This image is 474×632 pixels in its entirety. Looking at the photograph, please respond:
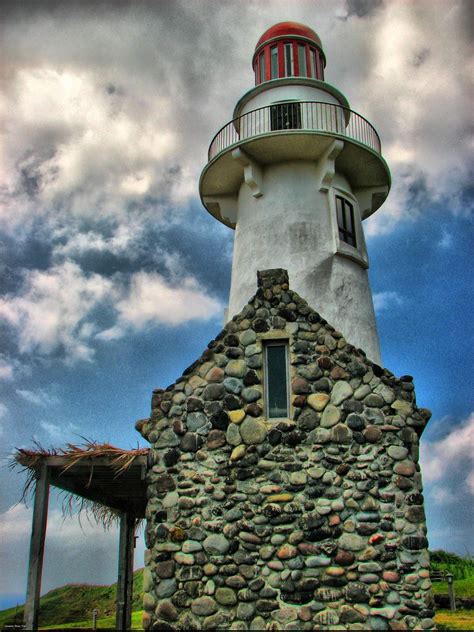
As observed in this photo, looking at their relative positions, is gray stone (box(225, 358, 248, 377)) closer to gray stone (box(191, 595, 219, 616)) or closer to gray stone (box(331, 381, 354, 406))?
gray stone (box(331, 381, 354, 406))

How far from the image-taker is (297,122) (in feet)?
62.0

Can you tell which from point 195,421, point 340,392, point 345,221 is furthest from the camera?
point 345,221

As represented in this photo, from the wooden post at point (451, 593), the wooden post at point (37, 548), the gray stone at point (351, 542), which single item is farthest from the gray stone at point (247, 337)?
the wooden post at point (451, 593)

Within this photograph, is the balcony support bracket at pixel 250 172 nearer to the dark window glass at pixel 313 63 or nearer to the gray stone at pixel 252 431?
the dark window glass at pixel 313 63

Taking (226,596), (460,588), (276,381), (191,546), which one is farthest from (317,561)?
(460,588)

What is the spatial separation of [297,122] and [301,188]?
228cm

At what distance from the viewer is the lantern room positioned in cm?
2108

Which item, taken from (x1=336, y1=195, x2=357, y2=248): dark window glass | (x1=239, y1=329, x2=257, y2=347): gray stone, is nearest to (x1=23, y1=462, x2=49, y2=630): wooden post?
(x1=239, y1=329, x2=257, y2=347): gray stone

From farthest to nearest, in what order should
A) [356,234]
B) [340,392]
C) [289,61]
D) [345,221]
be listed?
[289,61], [356,234], [345,221], [340,392]

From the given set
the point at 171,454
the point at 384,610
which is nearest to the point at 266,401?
the point at 171,454

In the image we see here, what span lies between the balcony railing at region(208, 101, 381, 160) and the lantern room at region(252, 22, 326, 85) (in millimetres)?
2207

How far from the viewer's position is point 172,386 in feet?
30.8

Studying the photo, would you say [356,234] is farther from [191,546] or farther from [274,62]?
[191,546]

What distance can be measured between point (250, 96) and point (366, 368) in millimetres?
14205
